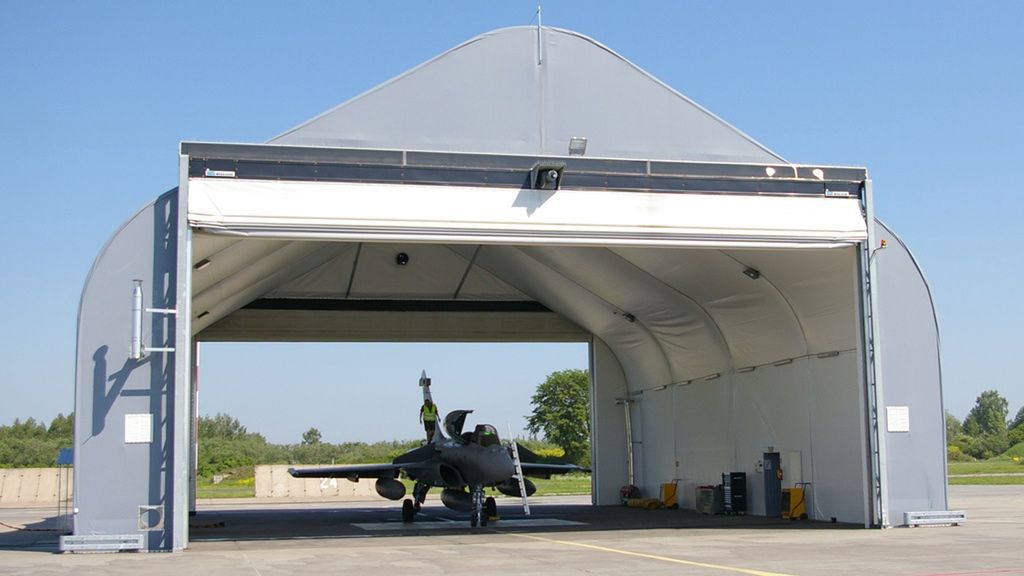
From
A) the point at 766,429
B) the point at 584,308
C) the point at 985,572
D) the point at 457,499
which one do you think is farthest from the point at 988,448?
the point at 985,572

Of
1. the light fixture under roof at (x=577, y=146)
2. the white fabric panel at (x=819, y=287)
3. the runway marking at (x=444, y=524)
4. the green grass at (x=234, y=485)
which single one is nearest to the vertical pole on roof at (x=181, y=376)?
the light fixture under roof at (x=577, y=146)

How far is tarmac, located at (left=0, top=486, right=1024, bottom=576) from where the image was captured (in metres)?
11.1

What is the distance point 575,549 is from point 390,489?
1183 cm

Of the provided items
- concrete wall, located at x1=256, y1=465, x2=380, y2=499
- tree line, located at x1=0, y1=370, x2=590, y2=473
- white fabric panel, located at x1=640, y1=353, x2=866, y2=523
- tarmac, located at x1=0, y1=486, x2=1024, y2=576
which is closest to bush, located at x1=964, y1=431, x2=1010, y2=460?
tree line, located at x1=0, y1=370, x2=590, y2=473

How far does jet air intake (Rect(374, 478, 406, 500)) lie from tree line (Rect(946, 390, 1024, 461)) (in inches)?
2250

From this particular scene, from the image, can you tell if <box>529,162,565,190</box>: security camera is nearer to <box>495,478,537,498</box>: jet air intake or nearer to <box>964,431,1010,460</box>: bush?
<box>495,478,537,498</box>: jet air intake

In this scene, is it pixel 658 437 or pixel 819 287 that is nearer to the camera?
pixel 819 287

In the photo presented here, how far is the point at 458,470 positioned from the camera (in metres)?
21.9

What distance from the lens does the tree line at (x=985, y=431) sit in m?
79.0

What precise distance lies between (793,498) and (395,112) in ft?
36.0

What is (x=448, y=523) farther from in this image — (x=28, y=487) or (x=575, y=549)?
(x=28, y=487)

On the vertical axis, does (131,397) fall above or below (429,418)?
above

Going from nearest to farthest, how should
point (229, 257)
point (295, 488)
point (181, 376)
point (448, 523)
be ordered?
point (181, 376) → point (229, 257) → point (448, 523) → point (295, 488)

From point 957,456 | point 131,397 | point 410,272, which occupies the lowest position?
point 957,456
